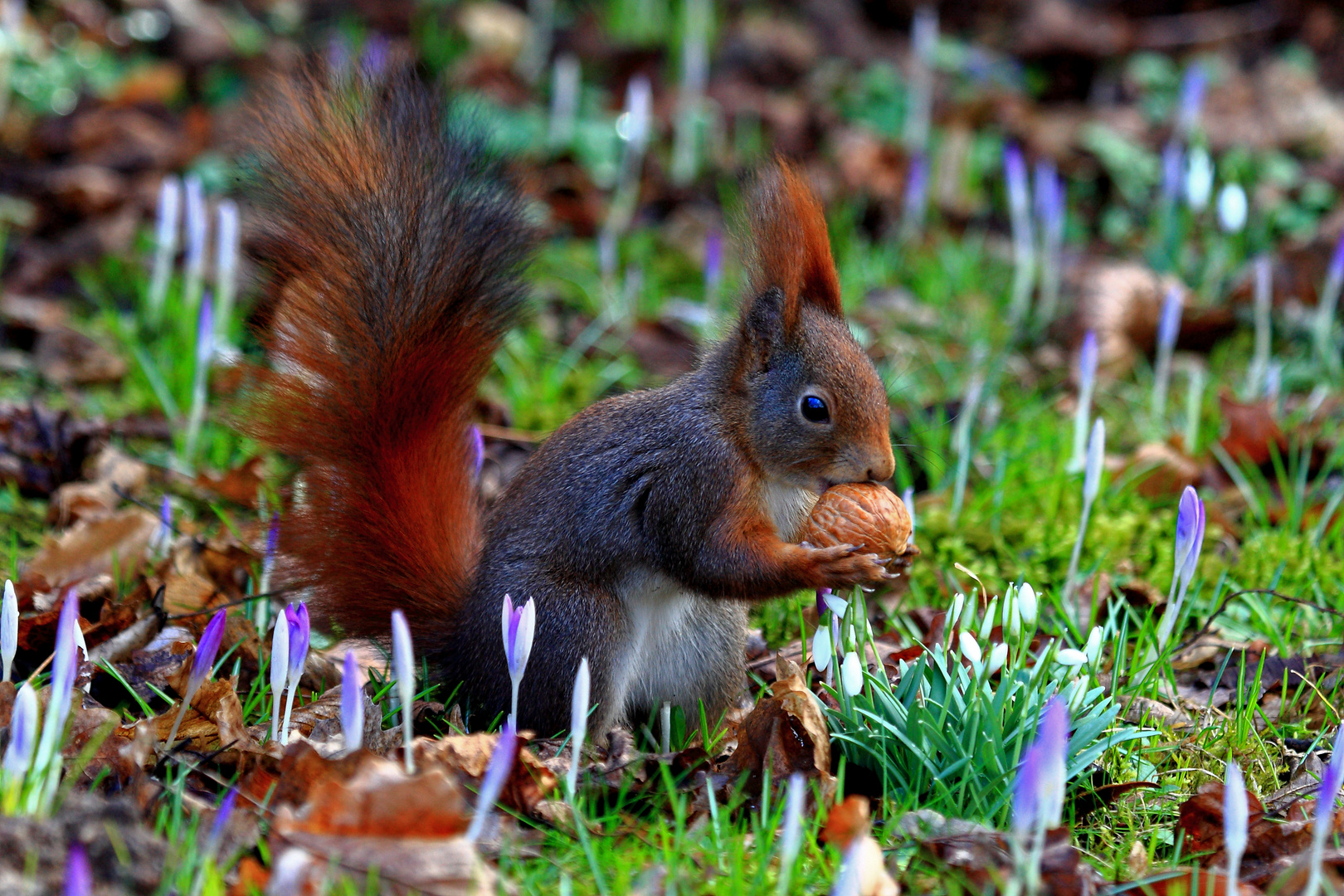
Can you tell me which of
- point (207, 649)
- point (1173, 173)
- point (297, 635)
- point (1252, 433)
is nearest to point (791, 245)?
point (297, 635)

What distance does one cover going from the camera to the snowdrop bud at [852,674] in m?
2.04

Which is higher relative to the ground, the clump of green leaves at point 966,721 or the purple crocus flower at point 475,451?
the purple crocus flower at point 475,451

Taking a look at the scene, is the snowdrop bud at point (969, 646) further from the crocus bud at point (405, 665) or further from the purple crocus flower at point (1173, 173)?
the purple crocus flower at point (1173, 173)

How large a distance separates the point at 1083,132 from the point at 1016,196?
193 cm

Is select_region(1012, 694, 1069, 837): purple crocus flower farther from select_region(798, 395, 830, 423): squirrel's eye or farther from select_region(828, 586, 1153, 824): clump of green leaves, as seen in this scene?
select_region(798, 395, 830, 423): squirrel's eye

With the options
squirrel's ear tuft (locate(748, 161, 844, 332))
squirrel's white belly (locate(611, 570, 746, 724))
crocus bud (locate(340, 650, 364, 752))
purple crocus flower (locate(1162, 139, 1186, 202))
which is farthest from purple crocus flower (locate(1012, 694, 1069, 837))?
purple crocus flower (locate(1162, 139, 1186, 202))

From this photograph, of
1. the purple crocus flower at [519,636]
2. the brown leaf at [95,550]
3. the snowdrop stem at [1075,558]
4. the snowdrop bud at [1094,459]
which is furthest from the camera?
the brown leaf at [95,550]

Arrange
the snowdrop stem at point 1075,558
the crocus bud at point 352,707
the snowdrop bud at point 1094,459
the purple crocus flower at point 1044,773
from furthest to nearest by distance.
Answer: the snowdrop stem at point 1075,558, the snowdrop bud at point 1094,459, the crocus bud at point 352,707, the purple crocus flower at point 1044,773

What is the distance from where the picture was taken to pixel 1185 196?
15.7 ft

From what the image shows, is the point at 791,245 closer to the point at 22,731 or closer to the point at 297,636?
the point at 297,636

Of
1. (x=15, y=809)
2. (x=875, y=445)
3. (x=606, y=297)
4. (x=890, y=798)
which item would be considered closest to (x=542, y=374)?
(x=606, y=297)

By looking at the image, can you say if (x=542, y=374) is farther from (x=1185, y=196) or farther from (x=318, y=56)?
(x=1185, y=196)

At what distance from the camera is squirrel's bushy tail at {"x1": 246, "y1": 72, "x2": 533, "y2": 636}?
7.76 feet

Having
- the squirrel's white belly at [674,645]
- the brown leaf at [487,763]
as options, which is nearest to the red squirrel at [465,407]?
the squirrel's white belly at [674,645]
